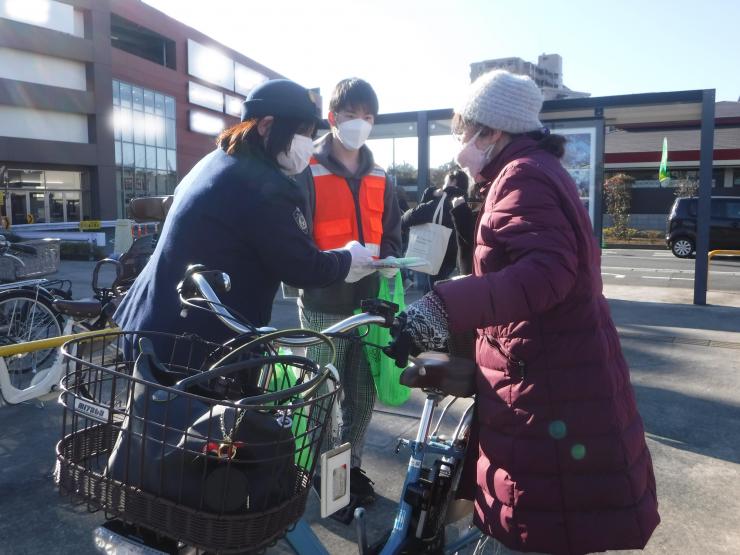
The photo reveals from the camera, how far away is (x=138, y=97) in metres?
38.3

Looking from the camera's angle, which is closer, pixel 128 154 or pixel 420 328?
pixel 420 328

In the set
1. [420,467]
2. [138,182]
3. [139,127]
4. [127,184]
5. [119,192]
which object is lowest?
[420,467]

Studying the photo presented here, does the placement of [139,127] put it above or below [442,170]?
above

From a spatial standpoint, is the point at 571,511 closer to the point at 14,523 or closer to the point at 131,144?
the point at 14,523

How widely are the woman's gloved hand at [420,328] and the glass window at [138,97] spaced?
4022 cm

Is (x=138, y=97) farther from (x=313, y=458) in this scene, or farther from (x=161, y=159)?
(x=313, y=458)

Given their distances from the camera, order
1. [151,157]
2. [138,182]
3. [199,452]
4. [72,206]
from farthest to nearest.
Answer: [151,157] < [138,182] < [72,206] < [199,452]

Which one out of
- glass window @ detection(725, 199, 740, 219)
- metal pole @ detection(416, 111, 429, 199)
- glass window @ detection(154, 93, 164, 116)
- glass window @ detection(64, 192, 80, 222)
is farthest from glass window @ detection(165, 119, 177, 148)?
metal pole @ detection(416, 111, 429, 199)

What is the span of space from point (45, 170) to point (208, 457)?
36.2 m

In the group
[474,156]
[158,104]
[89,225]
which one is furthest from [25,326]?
[158,104]

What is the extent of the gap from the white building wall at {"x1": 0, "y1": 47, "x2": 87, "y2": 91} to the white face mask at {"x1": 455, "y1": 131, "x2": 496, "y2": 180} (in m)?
34.2

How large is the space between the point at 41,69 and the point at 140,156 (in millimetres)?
7873

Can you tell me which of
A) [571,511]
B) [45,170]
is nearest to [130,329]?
[571,511]

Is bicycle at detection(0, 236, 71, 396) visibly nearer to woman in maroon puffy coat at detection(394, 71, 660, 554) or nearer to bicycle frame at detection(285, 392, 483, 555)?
bicycle frame at detection(285, 392, 483, 555)
